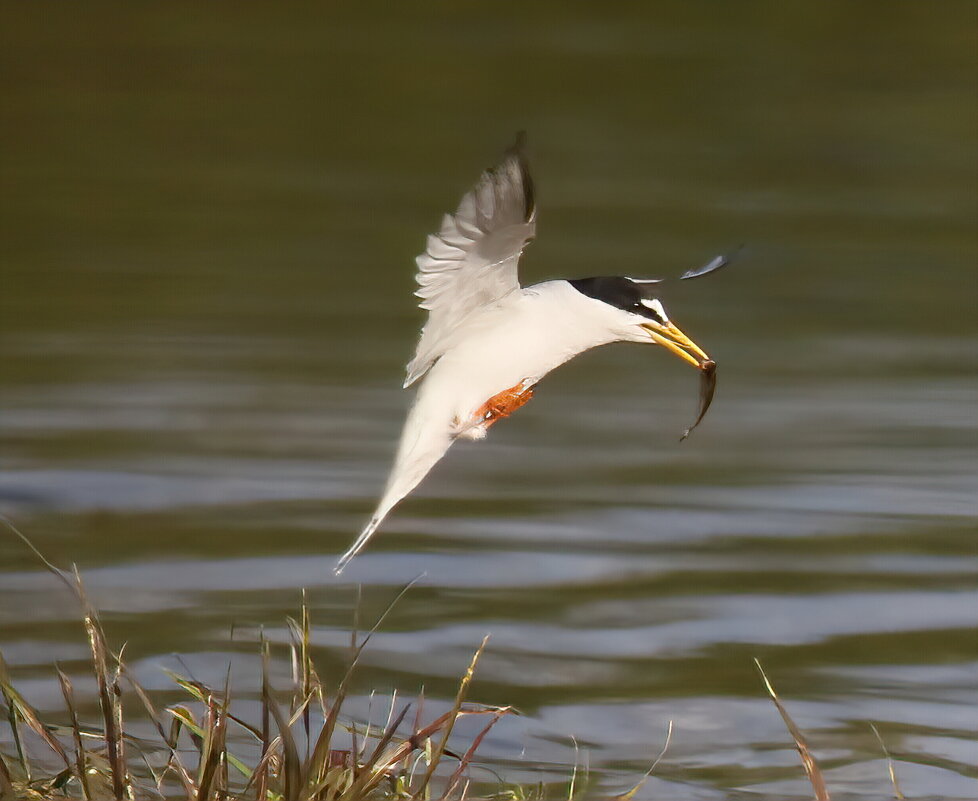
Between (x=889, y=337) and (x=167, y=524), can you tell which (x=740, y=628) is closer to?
(x=167, y=524)

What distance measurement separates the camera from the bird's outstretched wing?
10.1ft

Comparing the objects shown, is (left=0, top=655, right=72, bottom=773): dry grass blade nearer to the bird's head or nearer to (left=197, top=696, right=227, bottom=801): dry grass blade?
(left=197, top=696, right=227, bottom=801): dry grass blade

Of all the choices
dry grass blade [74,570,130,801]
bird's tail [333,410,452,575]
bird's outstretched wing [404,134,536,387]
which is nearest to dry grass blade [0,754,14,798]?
dry grass blade [74,570,130,801]

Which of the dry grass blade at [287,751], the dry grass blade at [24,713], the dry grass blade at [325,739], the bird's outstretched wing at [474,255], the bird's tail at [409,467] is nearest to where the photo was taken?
the bird's tail at [409,467]

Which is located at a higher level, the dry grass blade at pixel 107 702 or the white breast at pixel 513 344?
the white breast at pixel 513 344

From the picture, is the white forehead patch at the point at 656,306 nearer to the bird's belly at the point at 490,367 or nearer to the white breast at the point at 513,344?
the white breast at the point at 513,344

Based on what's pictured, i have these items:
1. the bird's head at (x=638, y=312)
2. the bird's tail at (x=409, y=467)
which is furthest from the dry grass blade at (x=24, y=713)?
the bird's head at (x=638, y=312)

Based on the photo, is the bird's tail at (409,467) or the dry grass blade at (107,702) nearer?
the bird's tail at (409,467)

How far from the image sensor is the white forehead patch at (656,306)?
3.12 meters

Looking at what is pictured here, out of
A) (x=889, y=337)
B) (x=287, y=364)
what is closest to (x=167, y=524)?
(x=287, y=364)

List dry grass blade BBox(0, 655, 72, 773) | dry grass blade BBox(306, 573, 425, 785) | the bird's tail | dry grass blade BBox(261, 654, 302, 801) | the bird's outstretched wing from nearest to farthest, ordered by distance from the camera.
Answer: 1. the bird's tail
2. the bird's outstretched wing
3. dry grass blade BBox(261, 654, 302, 801)
4. dry grass blade BBox(306, 573, 425, 785)
5. dry grass blade BBox(0, 655, 72, 773)

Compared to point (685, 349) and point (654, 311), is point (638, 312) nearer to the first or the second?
point (654, 311)

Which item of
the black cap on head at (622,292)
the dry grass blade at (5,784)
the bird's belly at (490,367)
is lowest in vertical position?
the dry grass blade at (5,784)

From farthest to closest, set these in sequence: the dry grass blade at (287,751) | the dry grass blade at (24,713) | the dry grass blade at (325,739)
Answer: the dry grass blade at (24,713), the dry grass blade at (325,739), the dry grass blade at (287,751)
